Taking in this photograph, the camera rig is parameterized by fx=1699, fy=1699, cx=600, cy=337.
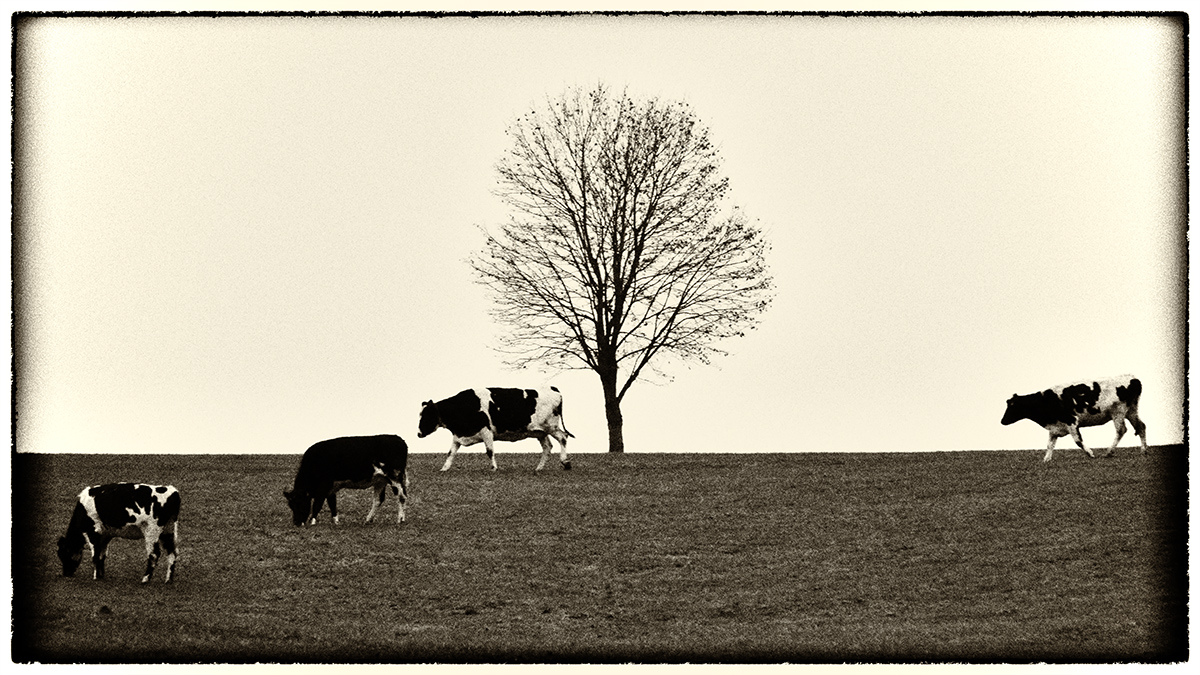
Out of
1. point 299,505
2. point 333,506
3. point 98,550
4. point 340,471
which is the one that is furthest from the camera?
point 333,506

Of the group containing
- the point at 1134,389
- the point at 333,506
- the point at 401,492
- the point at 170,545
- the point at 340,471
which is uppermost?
the point at 1134,389

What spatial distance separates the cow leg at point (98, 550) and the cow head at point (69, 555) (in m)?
0.21

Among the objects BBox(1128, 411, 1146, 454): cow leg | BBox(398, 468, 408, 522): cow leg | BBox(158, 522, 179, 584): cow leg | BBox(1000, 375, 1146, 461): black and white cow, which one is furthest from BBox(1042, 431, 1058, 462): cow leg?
BBox(158, 522, 179, 584): cow leg

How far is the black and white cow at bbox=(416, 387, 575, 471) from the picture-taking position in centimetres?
3628

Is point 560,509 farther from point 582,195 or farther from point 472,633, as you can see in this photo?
point 582,195

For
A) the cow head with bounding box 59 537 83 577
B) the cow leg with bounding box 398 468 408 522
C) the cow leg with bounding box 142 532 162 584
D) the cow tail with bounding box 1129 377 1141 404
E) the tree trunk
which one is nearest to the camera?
the cow leg with bounding box 142 532 162 584

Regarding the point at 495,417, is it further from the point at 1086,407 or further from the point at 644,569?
the point at 1086,407

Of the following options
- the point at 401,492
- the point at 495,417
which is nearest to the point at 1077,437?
the point at 495,417

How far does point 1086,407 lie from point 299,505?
660 inches

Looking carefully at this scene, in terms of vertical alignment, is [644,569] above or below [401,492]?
below

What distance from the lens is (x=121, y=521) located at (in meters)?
23.8

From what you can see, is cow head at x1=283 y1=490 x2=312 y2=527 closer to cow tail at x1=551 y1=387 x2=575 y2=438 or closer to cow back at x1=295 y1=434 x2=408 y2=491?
cow back at x1=295 y1=434 x2=408 y2=491

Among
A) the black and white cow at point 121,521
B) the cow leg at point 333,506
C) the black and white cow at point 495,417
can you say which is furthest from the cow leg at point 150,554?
the black and white cow at point 495,417

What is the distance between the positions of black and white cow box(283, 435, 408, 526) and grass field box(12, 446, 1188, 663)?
45 centimetres
